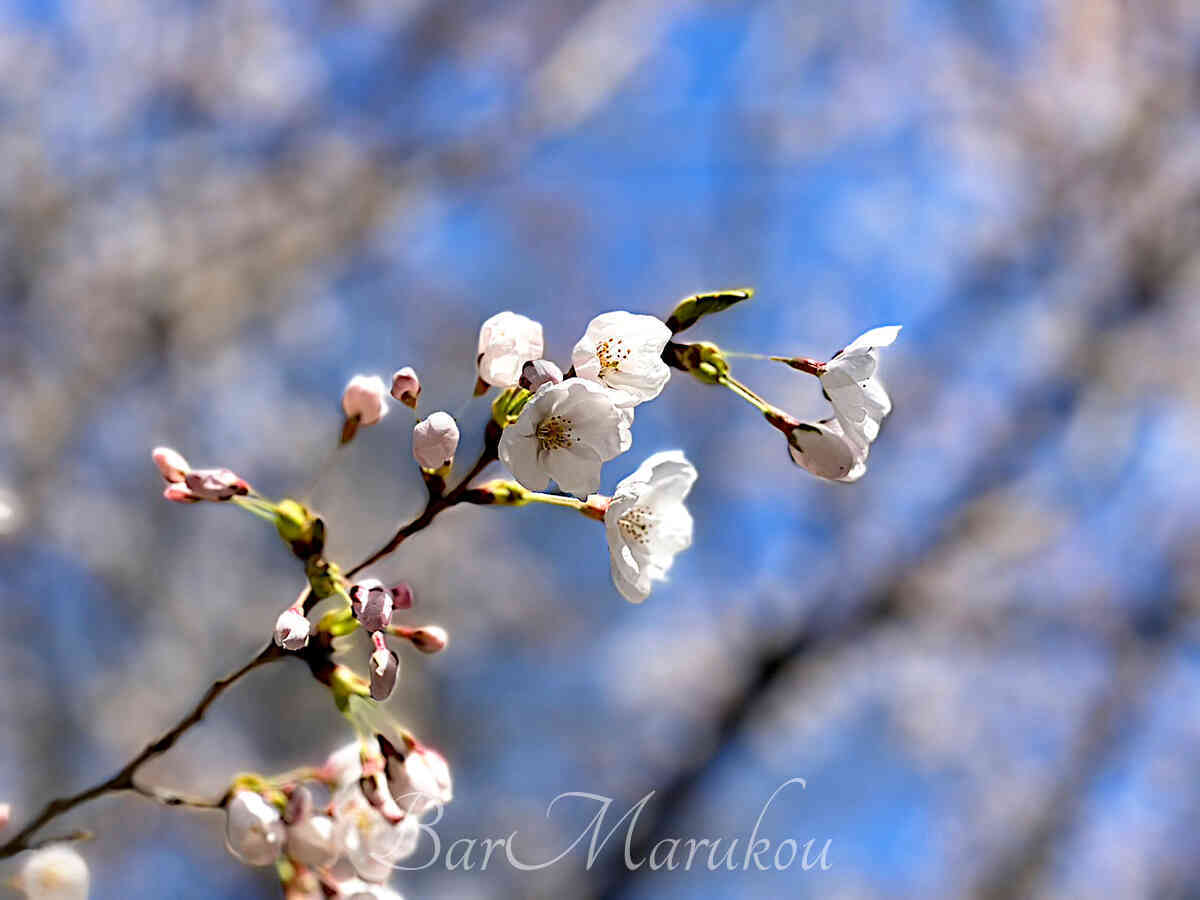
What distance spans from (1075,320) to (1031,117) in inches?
63.0

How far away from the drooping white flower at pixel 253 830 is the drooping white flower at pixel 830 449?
0.62 metres

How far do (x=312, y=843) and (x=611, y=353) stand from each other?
0.55m

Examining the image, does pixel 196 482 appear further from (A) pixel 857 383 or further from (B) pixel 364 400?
(A) pixel 857 383

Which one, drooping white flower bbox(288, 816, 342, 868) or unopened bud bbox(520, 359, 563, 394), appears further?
drooping white flower bbox(288, 816, 342, 868)

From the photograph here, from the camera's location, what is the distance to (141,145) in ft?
16.0

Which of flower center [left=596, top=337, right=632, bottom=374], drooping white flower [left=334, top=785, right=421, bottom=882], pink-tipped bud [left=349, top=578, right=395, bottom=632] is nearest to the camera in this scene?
pink-tipped bud [left=349, top=578, right=395, bottom=632]

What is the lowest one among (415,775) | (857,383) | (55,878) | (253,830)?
(55,878)

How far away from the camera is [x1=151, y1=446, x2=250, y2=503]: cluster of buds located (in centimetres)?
86

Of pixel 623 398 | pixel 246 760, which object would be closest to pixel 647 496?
pixel 623 398

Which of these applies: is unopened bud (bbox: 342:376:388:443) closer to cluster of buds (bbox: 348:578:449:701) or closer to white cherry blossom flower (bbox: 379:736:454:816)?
cluster of buds (bbox: 348:578:449:701)

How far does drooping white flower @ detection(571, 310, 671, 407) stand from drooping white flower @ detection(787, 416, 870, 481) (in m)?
0.15

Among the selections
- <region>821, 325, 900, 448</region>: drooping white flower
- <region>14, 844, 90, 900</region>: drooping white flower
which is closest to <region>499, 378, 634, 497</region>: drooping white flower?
<region>821, 325, 900, 448</region>: drooping white flower

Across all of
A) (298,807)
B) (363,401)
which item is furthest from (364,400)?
(298,807)

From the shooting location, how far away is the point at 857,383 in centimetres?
91
